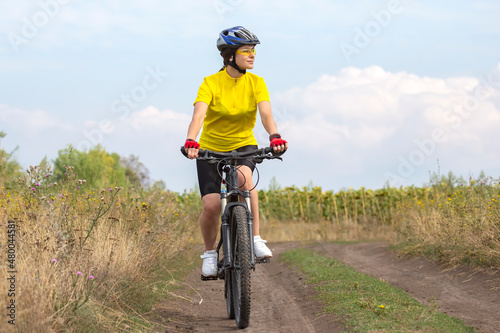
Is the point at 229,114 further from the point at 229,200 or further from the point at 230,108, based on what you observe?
the point at 229,200

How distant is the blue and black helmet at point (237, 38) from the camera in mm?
6172

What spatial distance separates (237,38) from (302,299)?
11.8 ft

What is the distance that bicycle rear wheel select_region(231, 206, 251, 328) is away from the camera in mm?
5586

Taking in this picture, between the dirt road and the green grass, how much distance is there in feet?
0.65

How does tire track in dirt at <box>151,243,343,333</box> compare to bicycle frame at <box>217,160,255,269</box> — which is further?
tire track in dirt at <box>151,243,343,333</box>

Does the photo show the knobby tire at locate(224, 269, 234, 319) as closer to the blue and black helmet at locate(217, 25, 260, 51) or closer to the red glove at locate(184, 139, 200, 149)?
the red glove at locate(184, 139, 200, 149)

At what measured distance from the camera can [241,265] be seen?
5605 mm

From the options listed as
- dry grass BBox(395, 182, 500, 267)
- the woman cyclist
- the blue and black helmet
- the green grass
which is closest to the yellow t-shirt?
the woman cyclist

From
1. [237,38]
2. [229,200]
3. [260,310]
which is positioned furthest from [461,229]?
[237,38]

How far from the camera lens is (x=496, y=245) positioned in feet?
31.5

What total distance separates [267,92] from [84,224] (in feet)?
9.41

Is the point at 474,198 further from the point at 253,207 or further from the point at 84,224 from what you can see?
the point at 84,224

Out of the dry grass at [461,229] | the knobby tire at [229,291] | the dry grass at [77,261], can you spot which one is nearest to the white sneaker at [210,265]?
the knobby tire at [229,291]

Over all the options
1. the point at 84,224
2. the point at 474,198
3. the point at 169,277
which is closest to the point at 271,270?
the point at 169,277
